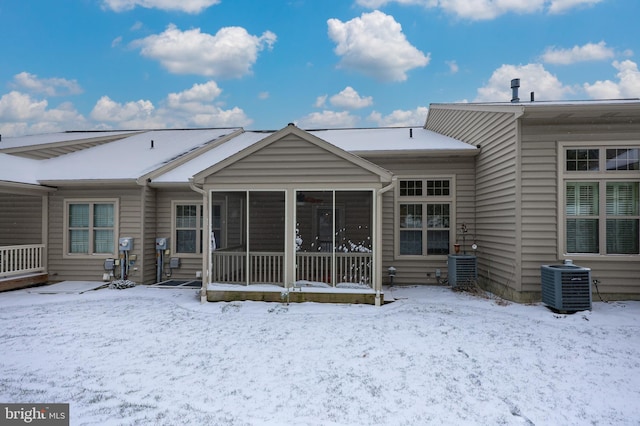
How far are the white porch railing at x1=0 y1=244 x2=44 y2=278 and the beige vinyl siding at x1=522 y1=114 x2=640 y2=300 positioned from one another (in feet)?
39.2

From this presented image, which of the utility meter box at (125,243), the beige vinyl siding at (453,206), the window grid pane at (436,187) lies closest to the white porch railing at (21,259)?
→ the utility meter box at (125,243)

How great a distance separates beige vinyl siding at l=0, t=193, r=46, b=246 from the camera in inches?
389

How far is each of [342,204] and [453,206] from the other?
3.23 m

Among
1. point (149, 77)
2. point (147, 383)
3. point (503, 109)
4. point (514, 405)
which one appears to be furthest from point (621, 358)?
point (149, 77)

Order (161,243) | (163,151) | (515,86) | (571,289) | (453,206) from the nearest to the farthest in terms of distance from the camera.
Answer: (571,289)
(453,206)
(161,243)
(515,86)
(163,151)

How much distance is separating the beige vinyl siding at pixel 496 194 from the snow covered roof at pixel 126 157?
8545mm

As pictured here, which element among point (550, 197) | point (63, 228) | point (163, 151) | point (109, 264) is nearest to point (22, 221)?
point (63, 228)

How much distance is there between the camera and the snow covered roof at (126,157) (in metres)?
9.51

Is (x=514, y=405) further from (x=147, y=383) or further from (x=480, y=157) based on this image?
(x=480, y=157)

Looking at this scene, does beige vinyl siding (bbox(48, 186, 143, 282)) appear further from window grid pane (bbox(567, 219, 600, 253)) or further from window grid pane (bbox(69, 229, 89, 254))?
window grid pane (bbox(567, 219, 600, 253))

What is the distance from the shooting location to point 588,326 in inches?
219

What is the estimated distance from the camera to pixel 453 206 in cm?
893

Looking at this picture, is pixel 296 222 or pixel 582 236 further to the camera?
pixel 296 222

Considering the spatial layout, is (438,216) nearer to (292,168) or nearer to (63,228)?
(292,168)
